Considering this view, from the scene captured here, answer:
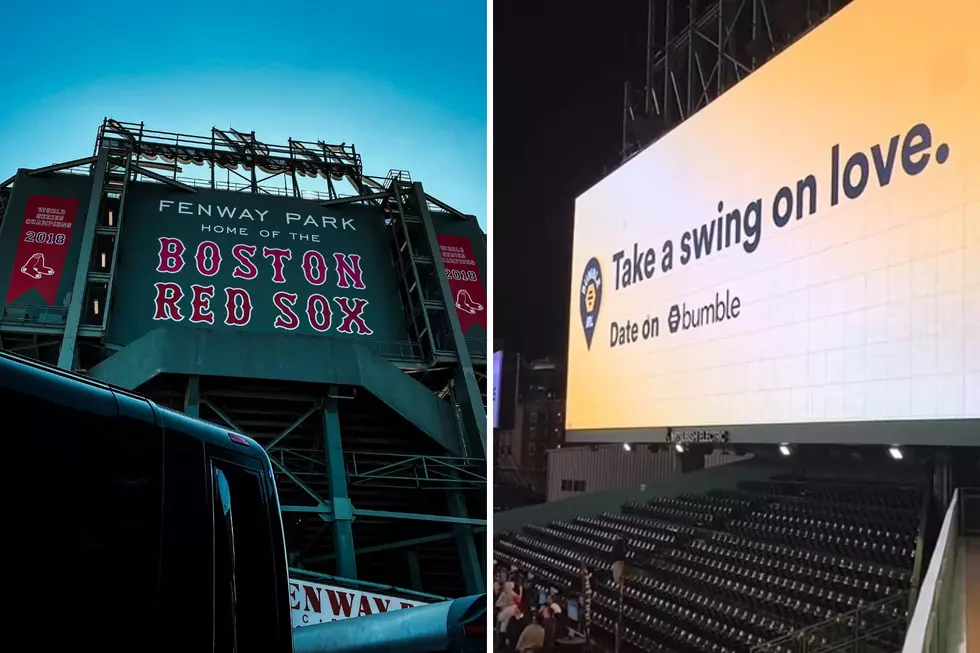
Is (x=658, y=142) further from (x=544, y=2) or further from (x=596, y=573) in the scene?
(x=596, y=573)

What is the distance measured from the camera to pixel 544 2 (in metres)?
4.11

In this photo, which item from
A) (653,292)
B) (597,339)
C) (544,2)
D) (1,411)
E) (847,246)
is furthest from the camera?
(544,2)

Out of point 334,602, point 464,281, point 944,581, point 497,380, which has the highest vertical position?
point 464,281

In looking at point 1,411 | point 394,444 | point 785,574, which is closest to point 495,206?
point 394,444

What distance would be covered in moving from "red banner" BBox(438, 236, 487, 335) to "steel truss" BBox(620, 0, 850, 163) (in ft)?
3.11

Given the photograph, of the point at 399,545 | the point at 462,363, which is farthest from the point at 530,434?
the point at 399,545

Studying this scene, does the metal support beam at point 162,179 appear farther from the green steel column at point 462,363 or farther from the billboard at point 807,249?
the billboard at point 807,249

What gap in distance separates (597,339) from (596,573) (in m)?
0.94

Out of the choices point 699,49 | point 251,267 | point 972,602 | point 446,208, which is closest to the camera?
point 972,602

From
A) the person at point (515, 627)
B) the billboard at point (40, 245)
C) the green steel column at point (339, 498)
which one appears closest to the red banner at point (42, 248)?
the billboard at point (40, 245)

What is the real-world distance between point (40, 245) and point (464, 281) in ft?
5.97

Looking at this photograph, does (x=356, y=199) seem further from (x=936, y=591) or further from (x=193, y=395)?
(x=936, y=591)

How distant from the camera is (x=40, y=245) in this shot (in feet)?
11.6

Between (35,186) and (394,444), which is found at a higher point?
(35,186)
